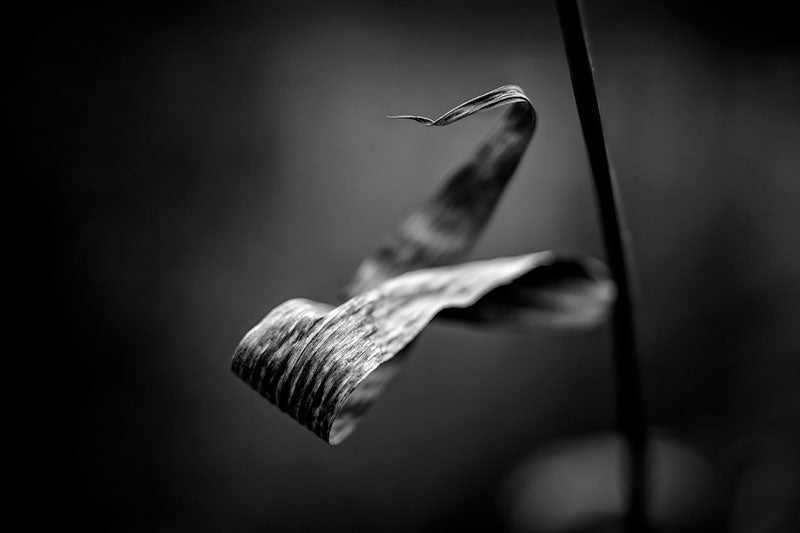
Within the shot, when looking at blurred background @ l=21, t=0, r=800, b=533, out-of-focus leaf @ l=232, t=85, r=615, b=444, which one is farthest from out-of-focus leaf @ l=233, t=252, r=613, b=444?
blurred background @ l=21, t=0, r=800, b=533

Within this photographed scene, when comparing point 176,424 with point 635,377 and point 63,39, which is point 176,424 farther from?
point 635,377

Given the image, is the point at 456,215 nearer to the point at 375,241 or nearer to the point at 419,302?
the point at 419,302

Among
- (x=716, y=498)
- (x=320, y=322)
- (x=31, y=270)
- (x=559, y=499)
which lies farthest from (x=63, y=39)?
(x=716, y=498)

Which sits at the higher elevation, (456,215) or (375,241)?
(456,215)

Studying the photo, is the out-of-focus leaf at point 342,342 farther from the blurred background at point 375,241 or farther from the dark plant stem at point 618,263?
the blurred background at point 375,241

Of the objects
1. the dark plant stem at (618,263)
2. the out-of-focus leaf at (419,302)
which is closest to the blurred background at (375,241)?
the dark plant stem at (618,263)

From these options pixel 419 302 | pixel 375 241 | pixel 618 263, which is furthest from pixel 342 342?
pixel 375 241
